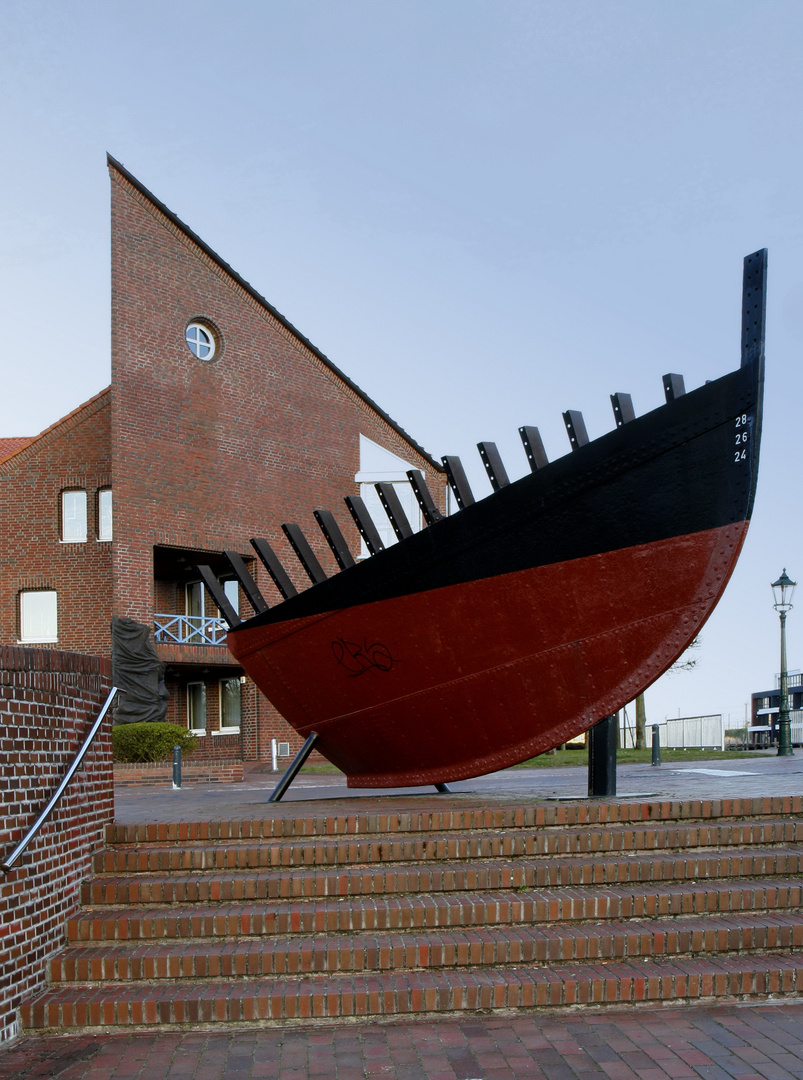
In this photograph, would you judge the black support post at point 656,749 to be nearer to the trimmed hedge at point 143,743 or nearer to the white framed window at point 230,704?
the trimmed hedge at point 143,743

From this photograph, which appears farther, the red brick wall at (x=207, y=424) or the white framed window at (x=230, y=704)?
the white framed window at (x=230, y=704)

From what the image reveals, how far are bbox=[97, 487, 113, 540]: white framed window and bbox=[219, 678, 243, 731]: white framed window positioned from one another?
4.94 m

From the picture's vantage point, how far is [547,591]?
6652mm

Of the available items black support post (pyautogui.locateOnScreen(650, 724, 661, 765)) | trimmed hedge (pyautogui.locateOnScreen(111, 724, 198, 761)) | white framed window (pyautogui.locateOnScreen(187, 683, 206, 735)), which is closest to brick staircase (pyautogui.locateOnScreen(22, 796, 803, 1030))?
black support post (pyautogui.locateOnScreen(650, 724, 661, 765))

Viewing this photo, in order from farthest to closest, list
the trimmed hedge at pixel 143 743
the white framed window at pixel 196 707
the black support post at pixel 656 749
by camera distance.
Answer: the white framed window at pixel 196 707 < the trimmed hedge at pixel 143 743 < the black support post at pixel 656 749

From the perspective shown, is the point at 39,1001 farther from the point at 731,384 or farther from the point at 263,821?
the point at 731,384

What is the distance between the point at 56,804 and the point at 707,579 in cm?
413

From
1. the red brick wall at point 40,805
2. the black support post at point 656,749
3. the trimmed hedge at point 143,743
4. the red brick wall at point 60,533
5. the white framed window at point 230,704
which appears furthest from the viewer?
the white framed window at point 230,704

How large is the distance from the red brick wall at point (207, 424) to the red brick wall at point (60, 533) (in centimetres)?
222

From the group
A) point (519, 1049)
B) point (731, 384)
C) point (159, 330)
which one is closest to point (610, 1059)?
point (519, 1049)

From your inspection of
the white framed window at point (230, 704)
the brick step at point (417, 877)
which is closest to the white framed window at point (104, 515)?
the white framed window at point (230, 704)

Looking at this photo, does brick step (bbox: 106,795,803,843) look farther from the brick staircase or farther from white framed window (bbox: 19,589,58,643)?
white framed window (bbox: 19,589,58,643)

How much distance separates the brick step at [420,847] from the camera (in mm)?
5598

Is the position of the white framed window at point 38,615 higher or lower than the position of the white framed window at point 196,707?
higher
